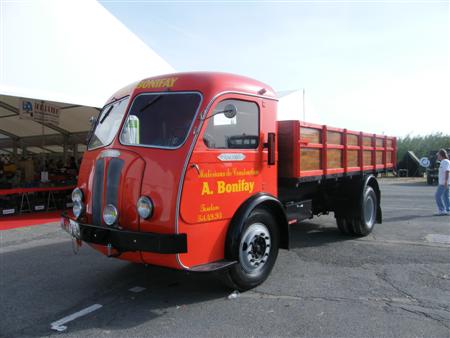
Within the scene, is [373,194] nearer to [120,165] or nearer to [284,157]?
[284,157]

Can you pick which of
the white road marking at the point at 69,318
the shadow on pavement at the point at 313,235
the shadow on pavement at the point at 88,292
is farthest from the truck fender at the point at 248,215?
the shadow on pavement at the point at 313,235

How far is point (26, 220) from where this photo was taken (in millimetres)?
9727

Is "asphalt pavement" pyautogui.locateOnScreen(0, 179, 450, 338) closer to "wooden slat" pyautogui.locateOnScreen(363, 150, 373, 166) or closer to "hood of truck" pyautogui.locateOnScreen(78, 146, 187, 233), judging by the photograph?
"hood of truck" pyautogui.locateOnScreen(78, 146, 187, 233)

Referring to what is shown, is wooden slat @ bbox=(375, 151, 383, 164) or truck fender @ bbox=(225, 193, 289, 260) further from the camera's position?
wooden slat @ bbox=(375, 151, 383, 164)

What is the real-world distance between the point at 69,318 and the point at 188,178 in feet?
5.95

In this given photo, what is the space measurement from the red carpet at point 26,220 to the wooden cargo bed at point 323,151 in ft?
23.0

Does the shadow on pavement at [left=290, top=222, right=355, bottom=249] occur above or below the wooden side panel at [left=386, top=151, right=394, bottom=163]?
below

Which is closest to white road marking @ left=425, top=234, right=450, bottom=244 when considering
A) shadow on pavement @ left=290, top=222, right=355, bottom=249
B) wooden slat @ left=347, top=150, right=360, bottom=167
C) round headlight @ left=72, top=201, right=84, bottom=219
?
shadow on pavement @ left=290, top=222, right=355, bottom=249

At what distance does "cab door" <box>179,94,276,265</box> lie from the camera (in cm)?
372

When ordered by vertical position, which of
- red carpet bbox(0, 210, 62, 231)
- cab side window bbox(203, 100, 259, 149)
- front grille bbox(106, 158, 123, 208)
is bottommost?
red carpet bbox(0, 210, 62, 231)

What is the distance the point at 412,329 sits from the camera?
11.1 feet

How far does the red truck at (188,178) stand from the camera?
3.65 meters

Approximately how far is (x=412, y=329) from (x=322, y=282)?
4.45 ft

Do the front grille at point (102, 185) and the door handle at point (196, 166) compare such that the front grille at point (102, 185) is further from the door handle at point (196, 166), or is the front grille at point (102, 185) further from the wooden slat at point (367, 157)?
the wooden slat at point (367, 157)
